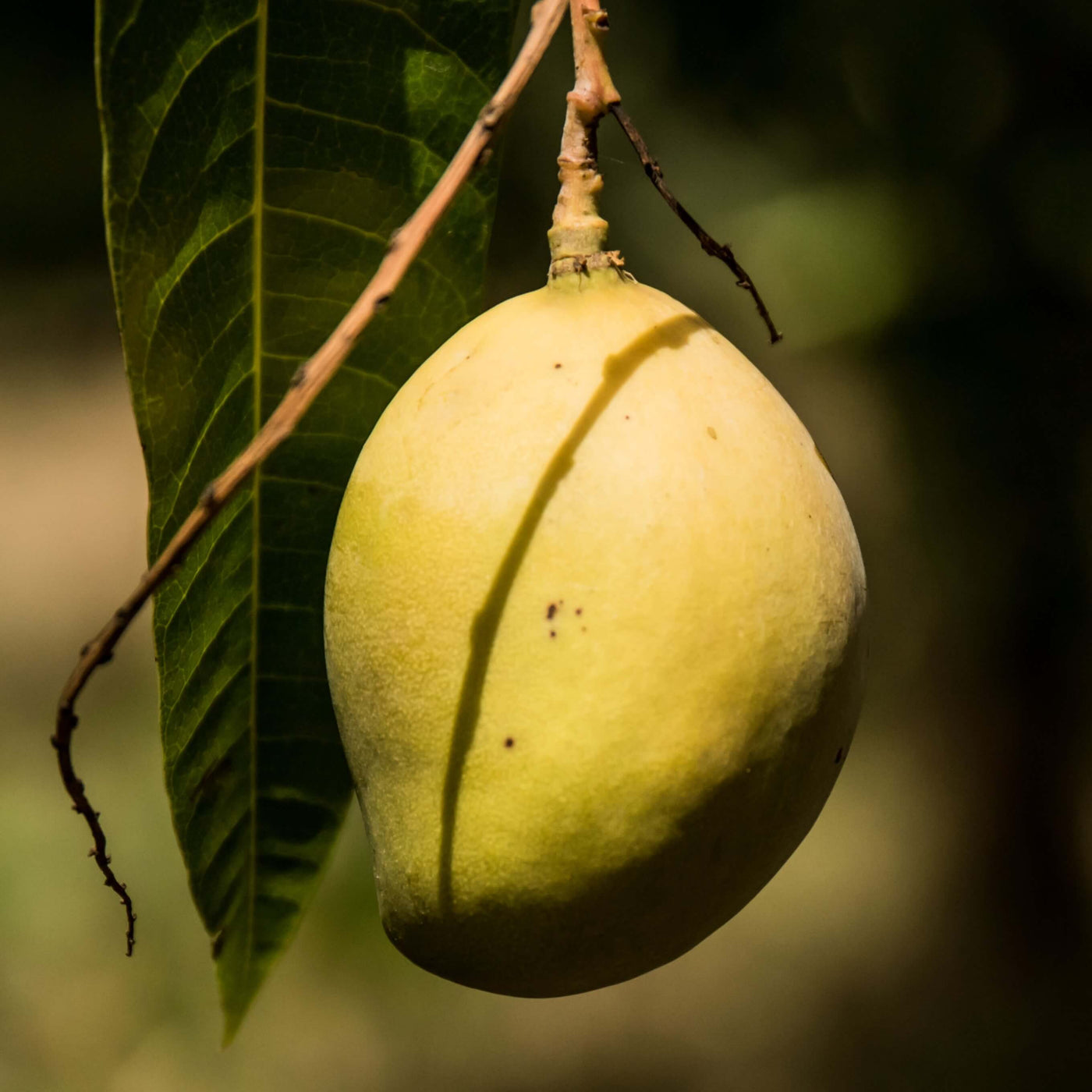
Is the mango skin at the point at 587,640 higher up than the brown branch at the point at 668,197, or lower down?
lower down

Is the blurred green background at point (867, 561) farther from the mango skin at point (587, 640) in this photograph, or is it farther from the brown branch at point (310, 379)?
the brown branch at point (310, 379)

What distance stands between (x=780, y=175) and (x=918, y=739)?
1433 mm

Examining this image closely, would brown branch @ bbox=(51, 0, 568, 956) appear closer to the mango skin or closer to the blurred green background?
the mango skin

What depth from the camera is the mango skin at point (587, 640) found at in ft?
2.12

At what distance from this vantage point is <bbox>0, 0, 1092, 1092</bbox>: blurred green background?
1824 mm

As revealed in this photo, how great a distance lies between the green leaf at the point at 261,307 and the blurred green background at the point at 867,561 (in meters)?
1.14

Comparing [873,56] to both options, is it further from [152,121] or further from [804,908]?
[804,908]

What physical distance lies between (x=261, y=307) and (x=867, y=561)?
2038 millimetres

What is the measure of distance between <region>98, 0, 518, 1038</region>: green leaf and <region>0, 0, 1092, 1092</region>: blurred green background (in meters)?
1.14

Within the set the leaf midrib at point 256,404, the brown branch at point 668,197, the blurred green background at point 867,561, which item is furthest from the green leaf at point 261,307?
the blurred green background at point 867,561

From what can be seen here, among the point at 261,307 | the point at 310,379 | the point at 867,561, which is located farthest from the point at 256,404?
the point at 867,561

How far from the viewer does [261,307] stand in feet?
2.78

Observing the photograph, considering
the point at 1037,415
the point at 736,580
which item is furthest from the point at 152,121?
the point at 1037,415

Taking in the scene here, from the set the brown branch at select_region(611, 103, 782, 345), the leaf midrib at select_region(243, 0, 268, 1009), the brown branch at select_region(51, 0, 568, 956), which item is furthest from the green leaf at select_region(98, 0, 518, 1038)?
the brown branch at select_region(51, 0, 568, 956)
